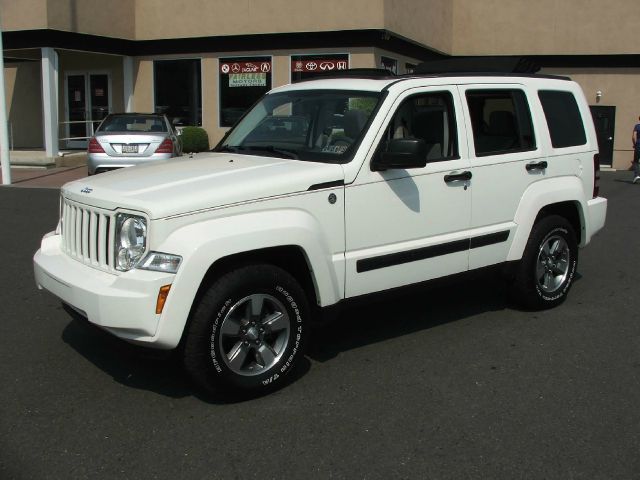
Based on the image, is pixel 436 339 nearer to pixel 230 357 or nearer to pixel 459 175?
pixel 459 175

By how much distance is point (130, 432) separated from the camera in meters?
3.92

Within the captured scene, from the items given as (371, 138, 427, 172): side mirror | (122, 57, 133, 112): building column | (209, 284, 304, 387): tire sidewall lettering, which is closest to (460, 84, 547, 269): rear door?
(371, 138, 427, 172): side mirror

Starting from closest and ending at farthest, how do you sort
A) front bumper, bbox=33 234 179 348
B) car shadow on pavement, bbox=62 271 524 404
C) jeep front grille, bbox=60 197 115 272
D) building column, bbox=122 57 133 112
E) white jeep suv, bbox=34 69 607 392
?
front bumper, bbox=33 234 179 348, white jeep suv, bbox=34 69 607 392, jeep front grille, bbox=60 197 115 272, car shadow on pavement, bbox=62 271 524 404, building column, bbox=122 57 133 112

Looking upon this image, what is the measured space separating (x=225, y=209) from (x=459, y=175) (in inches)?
77.2

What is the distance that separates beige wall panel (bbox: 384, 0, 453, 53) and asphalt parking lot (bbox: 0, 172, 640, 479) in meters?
14.4

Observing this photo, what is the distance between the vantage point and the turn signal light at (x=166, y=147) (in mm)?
13812

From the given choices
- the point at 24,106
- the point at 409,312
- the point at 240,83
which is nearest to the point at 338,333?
the point at 409,312

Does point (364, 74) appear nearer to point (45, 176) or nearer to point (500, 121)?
point (500, 121)

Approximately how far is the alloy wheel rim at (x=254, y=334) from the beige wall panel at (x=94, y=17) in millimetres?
17195

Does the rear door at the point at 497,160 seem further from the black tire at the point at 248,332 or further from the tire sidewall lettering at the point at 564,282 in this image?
the black tire at the point at 248,332

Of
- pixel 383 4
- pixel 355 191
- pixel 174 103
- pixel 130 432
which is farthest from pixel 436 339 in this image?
pixel 174 103

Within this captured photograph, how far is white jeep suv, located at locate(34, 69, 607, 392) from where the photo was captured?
403 cm

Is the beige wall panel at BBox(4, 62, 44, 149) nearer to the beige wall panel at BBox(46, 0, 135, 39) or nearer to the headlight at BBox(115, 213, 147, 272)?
the beige wall panel at BBox(46, 0, 135, 39)

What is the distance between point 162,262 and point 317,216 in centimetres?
106
